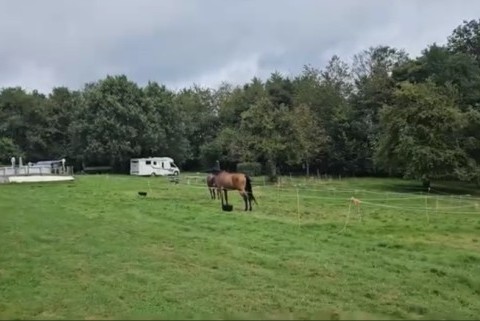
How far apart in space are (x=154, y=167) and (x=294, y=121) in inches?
653

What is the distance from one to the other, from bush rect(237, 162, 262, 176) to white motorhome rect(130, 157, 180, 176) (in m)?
6.78

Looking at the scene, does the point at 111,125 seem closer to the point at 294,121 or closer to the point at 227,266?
the point at 294,121

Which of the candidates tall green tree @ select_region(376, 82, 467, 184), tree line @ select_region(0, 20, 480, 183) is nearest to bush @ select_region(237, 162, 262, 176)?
tree line @ select_region(0, 20, 480, 183)

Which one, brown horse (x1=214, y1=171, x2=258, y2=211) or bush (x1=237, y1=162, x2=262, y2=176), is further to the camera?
bush (x1=237, y1=162, x2=262, y2=176)

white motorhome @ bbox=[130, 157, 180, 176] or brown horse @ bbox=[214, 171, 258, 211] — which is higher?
white motorhome @ bbox=[130, 157, 180, 176]

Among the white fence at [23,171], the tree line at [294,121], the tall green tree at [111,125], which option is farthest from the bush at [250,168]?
the white fence at [23,171]

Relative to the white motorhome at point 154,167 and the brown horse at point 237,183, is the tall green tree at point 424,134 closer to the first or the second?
the brown horse at point 237,183

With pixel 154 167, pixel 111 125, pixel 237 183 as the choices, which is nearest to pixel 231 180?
pixel 237 183

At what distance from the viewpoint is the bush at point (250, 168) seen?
51.8 metres

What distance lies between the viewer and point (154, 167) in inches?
2167

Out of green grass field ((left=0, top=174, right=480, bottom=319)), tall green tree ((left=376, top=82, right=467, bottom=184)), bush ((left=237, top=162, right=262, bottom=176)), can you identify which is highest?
tall green tree ((left=376, top=82, right=467, bottom=184))

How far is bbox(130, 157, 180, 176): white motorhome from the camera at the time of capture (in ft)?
180

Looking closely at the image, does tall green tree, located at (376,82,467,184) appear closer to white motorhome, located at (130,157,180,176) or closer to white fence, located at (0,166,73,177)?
white motorhome, located at (130,157,180,176)

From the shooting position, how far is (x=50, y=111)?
226 ft
